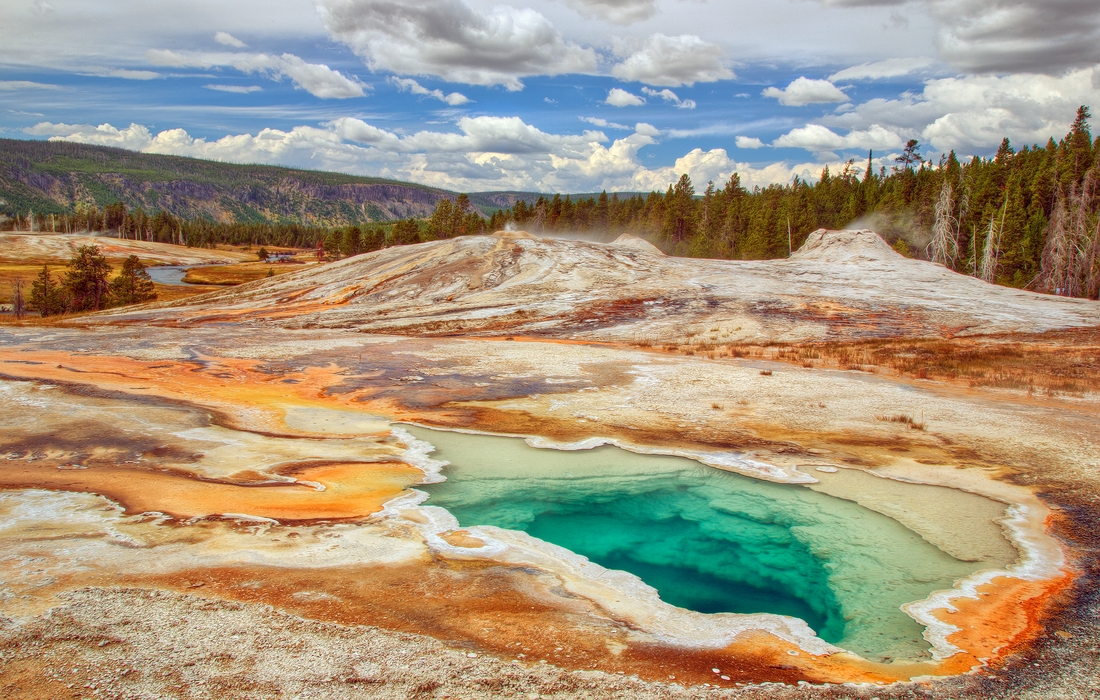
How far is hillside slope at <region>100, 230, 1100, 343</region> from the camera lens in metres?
28.0

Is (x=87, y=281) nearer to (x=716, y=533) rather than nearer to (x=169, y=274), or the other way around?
(x=169, y=274)

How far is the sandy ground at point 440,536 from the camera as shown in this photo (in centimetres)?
542

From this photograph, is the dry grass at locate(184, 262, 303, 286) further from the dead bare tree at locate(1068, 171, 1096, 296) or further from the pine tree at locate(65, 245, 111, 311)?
the dead bare tree at locate(1068, 171, 1096, 296)

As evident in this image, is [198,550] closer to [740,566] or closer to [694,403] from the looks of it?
[740,566]

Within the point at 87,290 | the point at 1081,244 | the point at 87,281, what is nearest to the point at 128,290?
the point at 87,290

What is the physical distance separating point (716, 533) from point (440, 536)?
423 cm

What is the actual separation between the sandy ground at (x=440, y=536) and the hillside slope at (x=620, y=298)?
376 inches

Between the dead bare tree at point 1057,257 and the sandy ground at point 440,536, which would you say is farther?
the dead bare tree at point 1057,257

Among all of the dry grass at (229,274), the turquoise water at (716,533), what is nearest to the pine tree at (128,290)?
the dry grass at (229,274)

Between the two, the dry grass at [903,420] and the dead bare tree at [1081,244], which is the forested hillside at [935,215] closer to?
the dead bare tree at [1081,244]

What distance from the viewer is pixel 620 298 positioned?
106 ft

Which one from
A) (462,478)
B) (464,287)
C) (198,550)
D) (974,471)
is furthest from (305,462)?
(464,287)

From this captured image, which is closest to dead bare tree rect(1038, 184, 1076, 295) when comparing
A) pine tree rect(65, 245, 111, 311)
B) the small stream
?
pine tree rect(65, 245, 111, 311)

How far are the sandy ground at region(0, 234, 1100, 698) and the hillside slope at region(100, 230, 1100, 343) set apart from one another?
954cm
